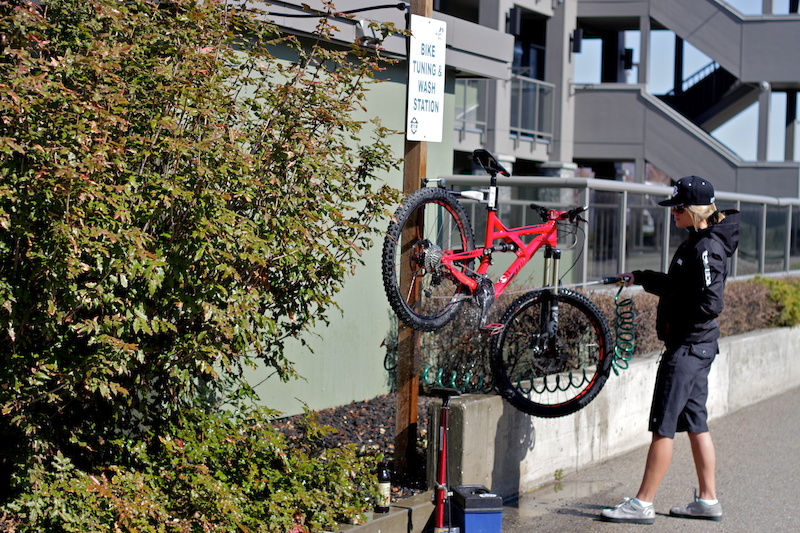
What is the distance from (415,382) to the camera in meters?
6.83

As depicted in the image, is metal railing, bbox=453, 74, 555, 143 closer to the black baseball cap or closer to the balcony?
the balcony

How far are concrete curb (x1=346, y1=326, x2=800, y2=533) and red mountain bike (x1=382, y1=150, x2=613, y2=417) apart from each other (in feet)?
0.83

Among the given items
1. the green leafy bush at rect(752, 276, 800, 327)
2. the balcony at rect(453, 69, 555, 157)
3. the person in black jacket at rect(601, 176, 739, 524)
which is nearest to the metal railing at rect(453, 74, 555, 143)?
the balcony at rect(453, 69, 555, 157)

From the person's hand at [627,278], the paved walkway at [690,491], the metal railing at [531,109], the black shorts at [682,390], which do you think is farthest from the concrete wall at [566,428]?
the metal railing at [531,109]

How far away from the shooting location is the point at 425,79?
661 centimetres

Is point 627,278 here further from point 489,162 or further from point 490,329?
point 489,162

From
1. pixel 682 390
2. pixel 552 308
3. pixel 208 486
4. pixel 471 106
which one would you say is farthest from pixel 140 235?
pixel 471 106

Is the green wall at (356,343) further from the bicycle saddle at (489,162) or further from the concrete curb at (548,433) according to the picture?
the bicycle saddle at (489,162)

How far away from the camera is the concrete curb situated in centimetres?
654

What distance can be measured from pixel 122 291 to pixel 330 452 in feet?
Result: 5.76

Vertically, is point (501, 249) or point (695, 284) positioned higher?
point (501, 249)

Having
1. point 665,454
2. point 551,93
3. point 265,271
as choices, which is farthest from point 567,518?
point 551,93

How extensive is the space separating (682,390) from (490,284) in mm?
1452

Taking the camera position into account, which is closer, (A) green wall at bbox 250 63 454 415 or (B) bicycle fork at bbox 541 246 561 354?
(B) bicycle fork at bbox 541 246 561 354
